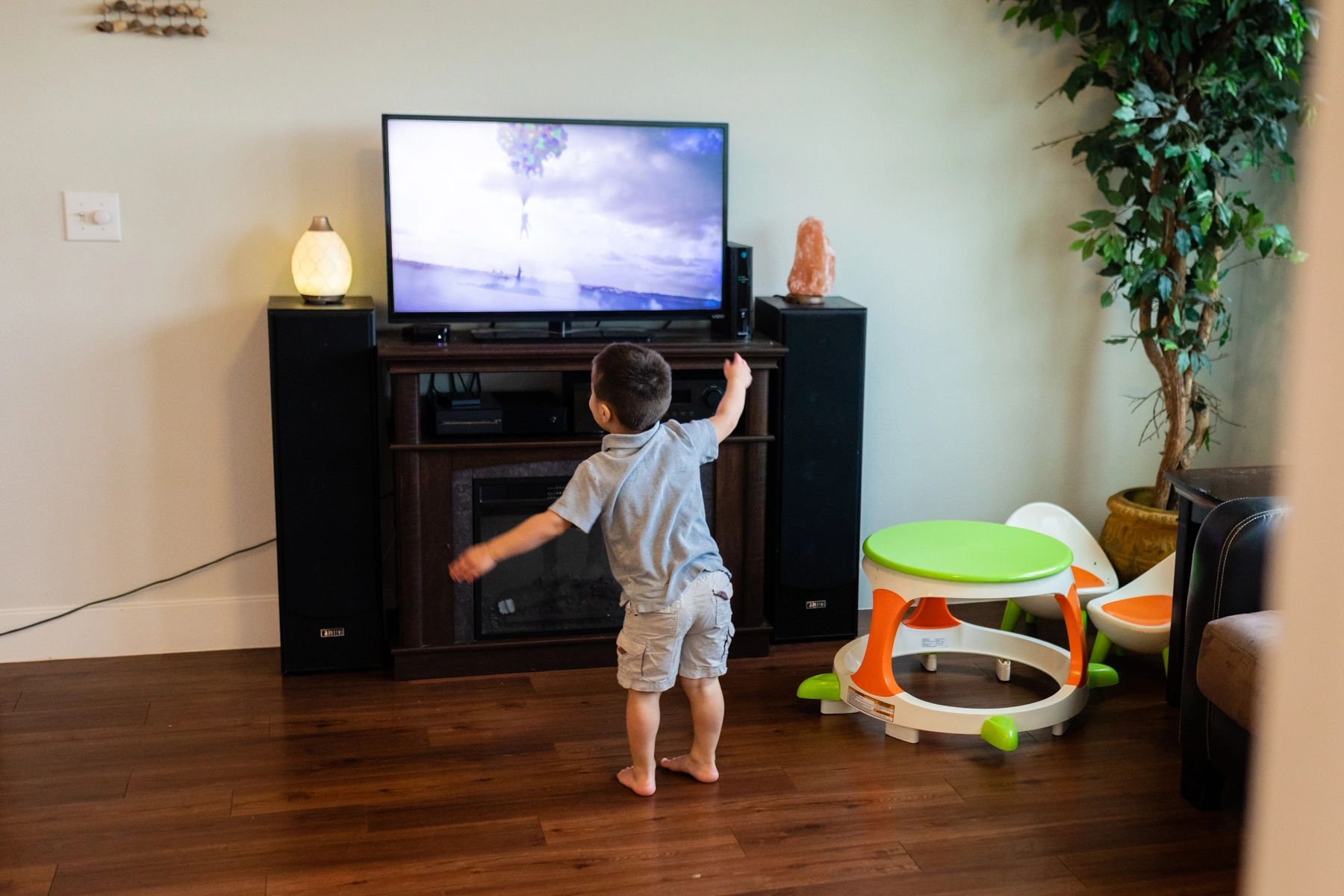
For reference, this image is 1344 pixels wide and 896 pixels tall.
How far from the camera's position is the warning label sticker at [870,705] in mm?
2822

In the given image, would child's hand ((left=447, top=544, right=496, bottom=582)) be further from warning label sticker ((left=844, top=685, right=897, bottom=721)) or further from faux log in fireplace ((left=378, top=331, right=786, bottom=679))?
warning label sticker ((left=844, top=685, right=897, bottom=721))

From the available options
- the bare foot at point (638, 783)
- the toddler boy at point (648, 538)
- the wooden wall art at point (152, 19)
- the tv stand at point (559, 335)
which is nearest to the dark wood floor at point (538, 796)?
the bare foot at point (638, 783)

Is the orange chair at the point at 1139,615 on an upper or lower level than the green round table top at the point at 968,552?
lower

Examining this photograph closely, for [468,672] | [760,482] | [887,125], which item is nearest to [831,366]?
[760,482]

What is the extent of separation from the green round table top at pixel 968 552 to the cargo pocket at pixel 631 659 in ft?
2.22

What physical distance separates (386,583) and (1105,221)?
87.4 inches

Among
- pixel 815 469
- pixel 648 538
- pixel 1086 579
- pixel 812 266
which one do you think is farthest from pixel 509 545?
pixel 1086 579

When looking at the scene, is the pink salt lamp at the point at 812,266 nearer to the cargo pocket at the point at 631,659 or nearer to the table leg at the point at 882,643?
the table leg at the point at 882,643

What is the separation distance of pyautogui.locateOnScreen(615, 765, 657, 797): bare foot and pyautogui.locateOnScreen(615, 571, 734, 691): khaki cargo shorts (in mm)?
222

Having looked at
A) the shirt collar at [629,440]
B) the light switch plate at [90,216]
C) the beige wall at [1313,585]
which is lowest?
the shirt collar at [629,440]

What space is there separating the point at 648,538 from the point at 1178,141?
201 cm

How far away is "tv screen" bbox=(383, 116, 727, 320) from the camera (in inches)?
122

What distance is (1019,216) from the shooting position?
3.67 meters

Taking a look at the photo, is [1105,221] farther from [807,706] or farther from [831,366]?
[807,706]
